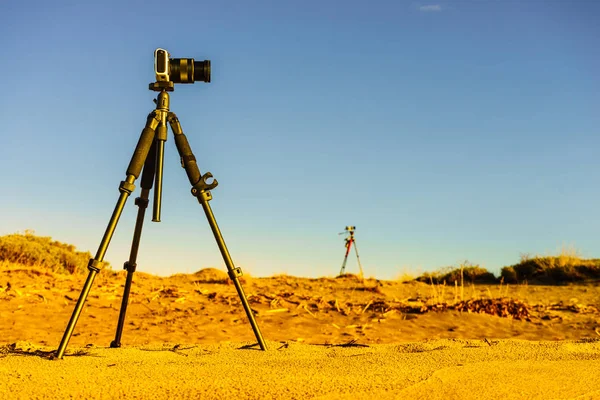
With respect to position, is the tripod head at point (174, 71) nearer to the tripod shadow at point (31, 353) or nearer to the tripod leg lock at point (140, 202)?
the tripod leg lock at point (140, 202)

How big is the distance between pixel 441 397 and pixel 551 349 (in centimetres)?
269

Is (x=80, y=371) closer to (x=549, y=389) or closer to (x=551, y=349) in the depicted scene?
(x=549, y=389)

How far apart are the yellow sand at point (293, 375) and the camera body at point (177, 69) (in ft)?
7.75

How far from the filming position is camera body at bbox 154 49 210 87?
5078 mm

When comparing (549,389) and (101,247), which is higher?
(101,247)

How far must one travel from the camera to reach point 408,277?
1945cm

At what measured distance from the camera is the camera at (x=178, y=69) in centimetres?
508

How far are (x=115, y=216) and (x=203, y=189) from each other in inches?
29.6

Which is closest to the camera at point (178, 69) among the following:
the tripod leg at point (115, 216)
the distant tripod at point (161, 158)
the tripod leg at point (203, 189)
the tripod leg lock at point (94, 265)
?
the distant tripod at point (161, 158)

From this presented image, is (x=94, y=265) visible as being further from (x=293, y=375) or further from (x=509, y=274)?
(x=509, y=274)

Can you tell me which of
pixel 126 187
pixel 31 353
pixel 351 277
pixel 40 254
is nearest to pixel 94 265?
pixel 126 187

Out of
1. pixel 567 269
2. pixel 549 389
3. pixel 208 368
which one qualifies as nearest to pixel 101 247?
pixel 208 368

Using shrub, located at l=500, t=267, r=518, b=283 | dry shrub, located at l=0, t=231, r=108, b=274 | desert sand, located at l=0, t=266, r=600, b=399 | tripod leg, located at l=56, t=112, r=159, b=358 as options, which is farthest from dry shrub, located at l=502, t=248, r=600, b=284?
tripod leg, located at l=56, t=112, r=159, b=358

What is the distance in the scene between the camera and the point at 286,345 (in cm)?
581
